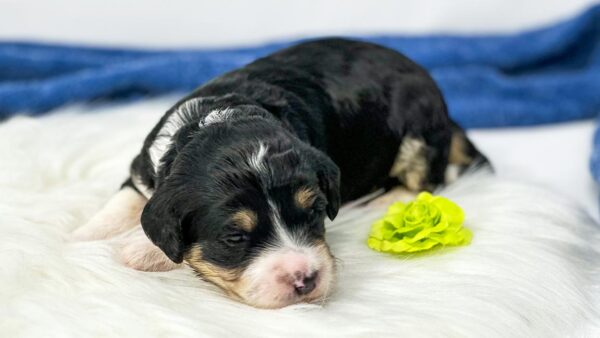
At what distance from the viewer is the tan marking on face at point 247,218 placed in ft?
7.67

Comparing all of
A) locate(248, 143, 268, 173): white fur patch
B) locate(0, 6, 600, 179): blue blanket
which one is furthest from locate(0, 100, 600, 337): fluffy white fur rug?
locate(0, 6, 600, 179): blue blanket

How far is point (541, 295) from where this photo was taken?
101 inches

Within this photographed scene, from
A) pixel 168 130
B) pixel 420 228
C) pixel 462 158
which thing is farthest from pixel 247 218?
pixel 462 158

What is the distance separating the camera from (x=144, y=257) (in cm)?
267

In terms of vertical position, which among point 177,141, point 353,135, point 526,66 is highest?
point 177,141

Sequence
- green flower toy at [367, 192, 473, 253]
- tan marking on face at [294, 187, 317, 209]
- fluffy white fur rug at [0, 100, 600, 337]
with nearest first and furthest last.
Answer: fluffy white fur rug at [0, 100, 600, 337] → tan marking on face at [294, 187, 317, 209] → green flower toy at [367, 192, 473, 253]

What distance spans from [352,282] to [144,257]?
64 cm

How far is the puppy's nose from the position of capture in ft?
7.56

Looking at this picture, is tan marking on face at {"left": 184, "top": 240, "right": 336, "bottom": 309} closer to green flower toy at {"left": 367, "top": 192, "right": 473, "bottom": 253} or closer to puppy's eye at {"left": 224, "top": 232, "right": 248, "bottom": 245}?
puppy's eye at {"left": 224, "top": 232, "right": 248, "bottom": 245}

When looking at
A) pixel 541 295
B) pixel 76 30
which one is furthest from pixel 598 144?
pixel 76 30

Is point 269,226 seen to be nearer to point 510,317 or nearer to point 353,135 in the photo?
point 510,317

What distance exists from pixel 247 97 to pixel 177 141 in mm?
386

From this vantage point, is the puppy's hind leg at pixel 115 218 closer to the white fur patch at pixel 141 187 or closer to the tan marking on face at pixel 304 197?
the white fur patch at pixel 141 187

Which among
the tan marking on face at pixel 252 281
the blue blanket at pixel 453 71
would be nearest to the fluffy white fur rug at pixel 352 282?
the tan marking on face at pixel 252 281
